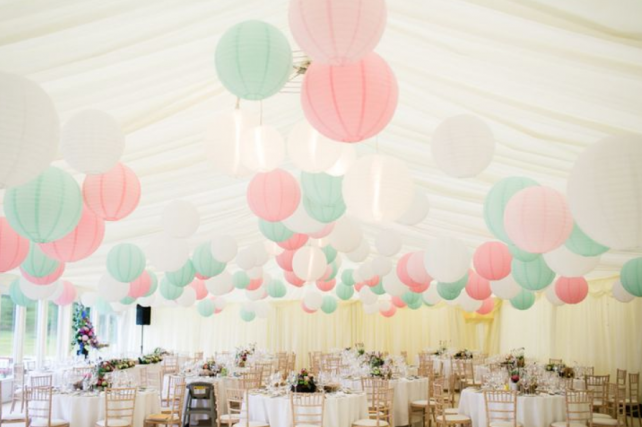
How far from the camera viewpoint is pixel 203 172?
7586 millimetres

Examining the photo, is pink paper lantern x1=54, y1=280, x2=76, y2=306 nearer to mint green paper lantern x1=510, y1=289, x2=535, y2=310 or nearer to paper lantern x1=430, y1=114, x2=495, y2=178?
mint green paper lantern x1=510, y1=289, x2=535, y2=310

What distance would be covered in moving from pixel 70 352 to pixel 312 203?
12814mm

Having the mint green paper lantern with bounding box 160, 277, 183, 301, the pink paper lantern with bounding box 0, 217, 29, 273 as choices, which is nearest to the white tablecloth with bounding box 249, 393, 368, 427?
the mint green paper lantern with bounding box 160, 277, 183, 301

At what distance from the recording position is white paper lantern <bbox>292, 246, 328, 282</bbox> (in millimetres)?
7711

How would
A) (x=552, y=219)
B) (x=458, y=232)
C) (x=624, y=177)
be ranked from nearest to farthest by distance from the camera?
(x=624, y=177), (x=552, y=219), (x=458, y=232)

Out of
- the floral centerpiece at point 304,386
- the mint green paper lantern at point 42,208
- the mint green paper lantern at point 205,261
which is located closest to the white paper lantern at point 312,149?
the mint green paper lantern at point 42,208

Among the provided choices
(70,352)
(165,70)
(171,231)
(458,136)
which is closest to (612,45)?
(458,136)

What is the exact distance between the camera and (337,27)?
8.35 ft

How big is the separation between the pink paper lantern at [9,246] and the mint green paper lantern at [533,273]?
4622 millimetres

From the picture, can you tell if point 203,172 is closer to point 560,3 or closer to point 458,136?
point 458,136

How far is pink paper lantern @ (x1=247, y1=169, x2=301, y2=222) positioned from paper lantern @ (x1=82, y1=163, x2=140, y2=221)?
3.08ft

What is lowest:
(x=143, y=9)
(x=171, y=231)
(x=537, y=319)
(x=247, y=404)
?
(x=247, y=404)

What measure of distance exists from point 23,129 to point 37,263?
124 inches

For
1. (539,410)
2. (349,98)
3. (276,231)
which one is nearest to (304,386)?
(276,231)
